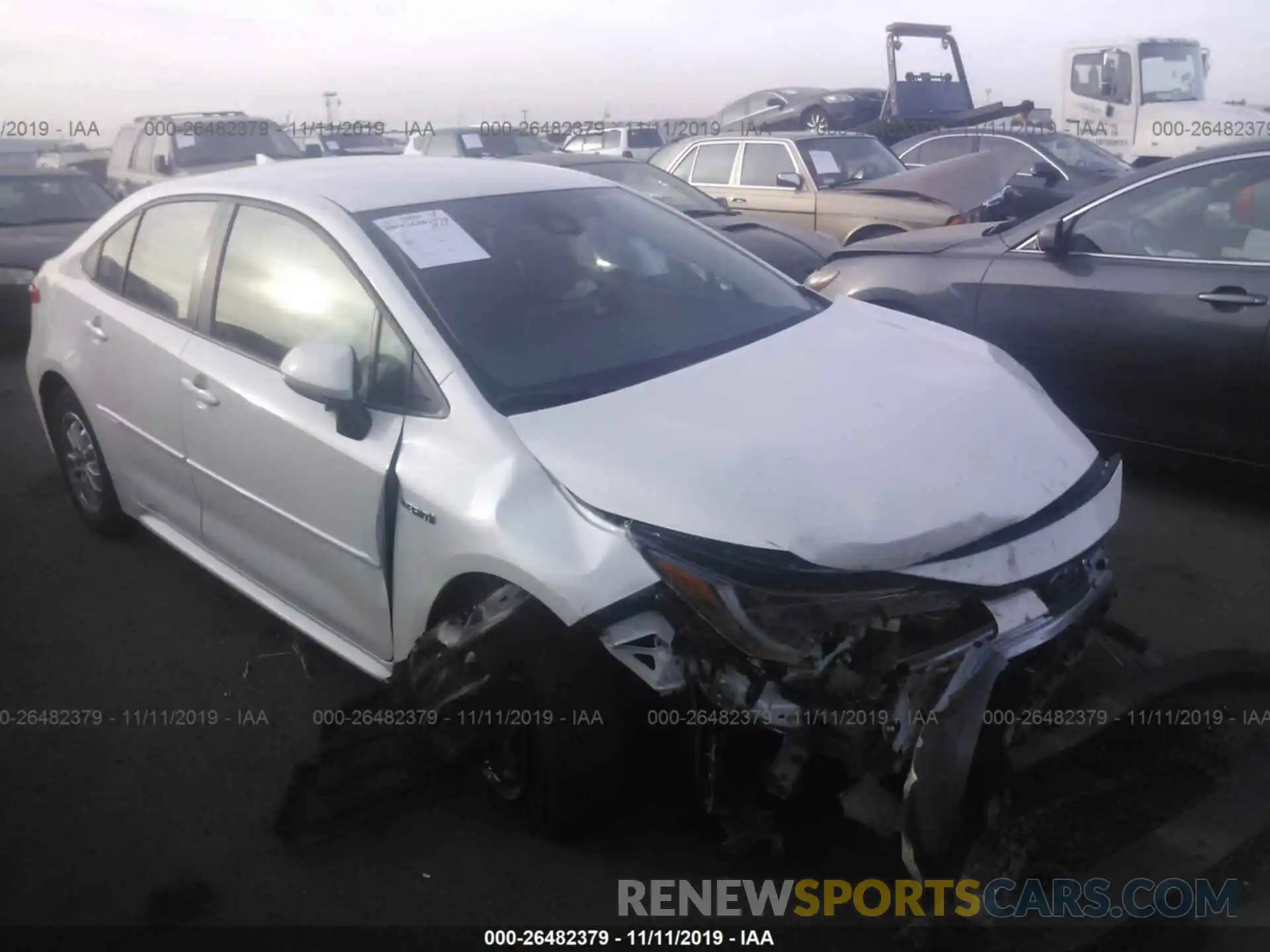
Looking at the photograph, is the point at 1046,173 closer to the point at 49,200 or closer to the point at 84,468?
the point at 84,468

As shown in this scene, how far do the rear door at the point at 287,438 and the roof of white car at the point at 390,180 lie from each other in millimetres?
153

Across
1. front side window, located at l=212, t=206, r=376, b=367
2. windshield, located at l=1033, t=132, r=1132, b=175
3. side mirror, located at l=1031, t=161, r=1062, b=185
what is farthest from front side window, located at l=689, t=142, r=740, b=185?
front side window, located at l=212, t=206, r=376, b=367

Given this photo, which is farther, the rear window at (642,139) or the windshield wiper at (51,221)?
the rear window at (642,139)

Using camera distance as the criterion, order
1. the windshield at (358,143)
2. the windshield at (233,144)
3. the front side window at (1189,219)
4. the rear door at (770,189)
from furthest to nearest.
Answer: the windshield at (358,143), the windshield at (233,144), the rear door at (770,189), the front side window at (1189,219)

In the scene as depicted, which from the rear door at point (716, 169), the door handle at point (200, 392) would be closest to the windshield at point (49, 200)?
the rear door at point (716, 169)

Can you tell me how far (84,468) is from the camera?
4.80m

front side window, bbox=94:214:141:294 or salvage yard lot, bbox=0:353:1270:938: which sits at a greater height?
front side window, bbox=94:214:141:294

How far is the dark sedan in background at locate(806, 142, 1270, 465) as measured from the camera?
432 cm

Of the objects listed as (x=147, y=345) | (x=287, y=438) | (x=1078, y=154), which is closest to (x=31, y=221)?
(x=147, y=345)

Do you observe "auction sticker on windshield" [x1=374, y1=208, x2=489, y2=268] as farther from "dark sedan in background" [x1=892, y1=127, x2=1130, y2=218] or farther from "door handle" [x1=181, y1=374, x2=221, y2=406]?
"dark sedan in background" [x1=892, y1=127, x2=1130, y2=218]

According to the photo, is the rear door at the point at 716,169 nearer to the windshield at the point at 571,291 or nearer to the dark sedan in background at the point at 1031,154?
the dark sedan in background at the point at 1031,154

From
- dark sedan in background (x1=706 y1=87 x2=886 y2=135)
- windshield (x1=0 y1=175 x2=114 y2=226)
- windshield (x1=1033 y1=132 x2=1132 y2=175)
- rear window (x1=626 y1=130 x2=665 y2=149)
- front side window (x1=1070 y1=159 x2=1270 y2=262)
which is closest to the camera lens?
front side window (x1=1070 y1=159 x2=1270 y2=262)

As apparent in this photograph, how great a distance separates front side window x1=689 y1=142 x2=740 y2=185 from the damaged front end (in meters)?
8.89

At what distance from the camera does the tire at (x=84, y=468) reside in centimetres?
462
